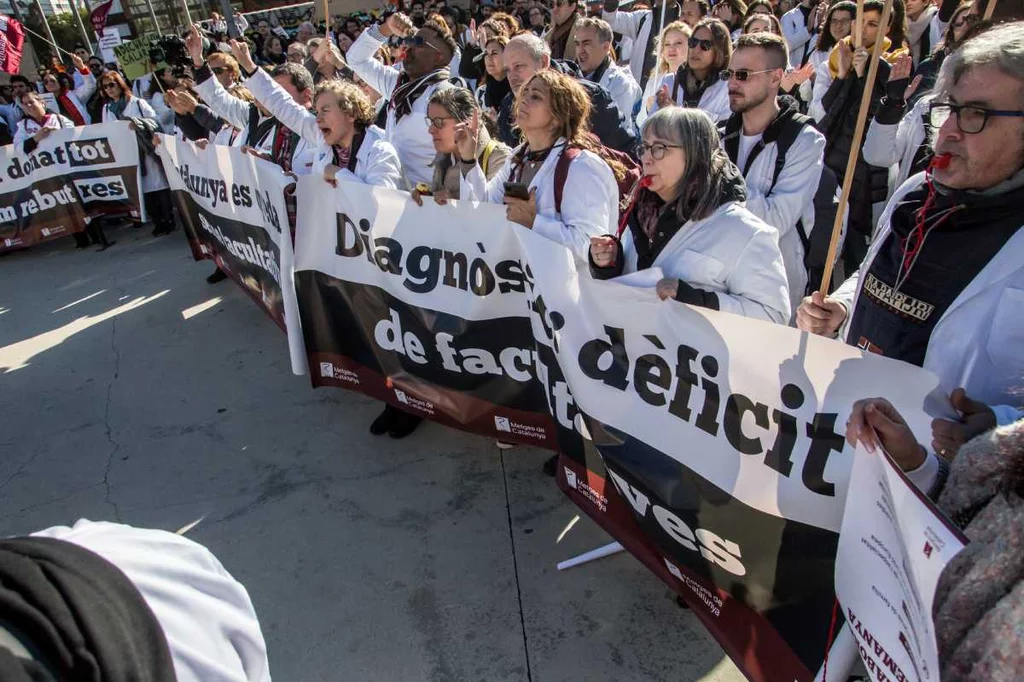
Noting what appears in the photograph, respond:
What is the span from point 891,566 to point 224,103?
221 inches

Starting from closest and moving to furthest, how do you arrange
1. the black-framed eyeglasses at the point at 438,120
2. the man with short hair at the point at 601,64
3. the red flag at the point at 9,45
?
the black-framed eyeglasses at the point at 438,120, the man with short hair at the point at 601,64, the red flag at the point at 9,45

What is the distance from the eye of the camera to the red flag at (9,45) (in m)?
8.20

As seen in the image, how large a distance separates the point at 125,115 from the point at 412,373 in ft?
20.9

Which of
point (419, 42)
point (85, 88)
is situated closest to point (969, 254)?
point (419, 42)

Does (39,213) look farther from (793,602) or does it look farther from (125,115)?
(793,602)

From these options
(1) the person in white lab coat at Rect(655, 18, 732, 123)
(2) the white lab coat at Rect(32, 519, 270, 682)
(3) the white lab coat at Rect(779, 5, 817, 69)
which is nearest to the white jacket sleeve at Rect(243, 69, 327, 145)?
(1) the person in white lab coat at Rect(655, 18, 732, 123)

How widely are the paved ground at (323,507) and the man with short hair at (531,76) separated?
218 centimetres

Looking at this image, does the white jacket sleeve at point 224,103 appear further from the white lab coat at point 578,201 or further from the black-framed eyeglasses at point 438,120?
the white lab coat at point 578,201

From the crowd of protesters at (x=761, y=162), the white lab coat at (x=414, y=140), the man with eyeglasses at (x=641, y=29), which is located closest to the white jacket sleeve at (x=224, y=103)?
the crowd of protesters at (x=761, y=162)

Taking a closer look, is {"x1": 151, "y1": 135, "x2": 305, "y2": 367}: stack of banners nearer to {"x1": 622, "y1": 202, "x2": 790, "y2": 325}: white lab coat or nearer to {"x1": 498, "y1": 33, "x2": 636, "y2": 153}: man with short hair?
{"x1": 498, "y1": 33, "x2": 636, "y2": 153}: man with short hair

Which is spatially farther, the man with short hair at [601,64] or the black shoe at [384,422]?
the man with short hair at [601,64]

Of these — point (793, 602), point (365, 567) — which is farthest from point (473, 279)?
point (793, 602)

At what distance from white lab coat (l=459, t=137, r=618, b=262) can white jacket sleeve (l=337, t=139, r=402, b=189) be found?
3.78 feet

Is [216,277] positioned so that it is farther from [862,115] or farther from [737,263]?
[862,115]
